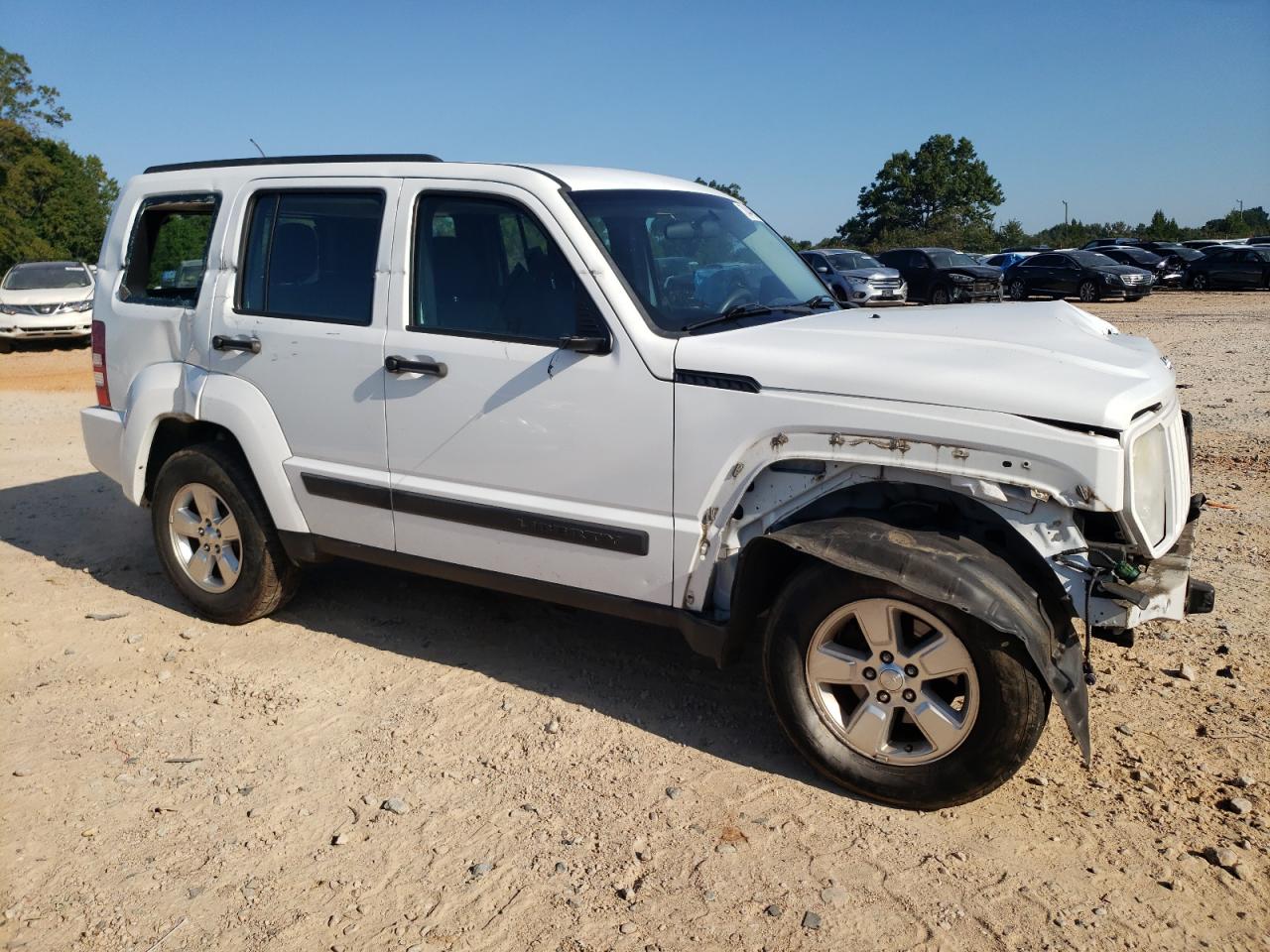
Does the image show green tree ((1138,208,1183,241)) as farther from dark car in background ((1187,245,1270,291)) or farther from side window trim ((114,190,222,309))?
side window trim ((114,190,222,309))

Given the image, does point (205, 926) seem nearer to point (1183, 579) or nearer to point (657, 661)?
point (657, 661)

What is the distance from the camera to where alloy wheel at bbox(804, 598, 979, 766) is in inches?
137

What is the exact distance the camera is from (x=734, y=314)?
4160 mm

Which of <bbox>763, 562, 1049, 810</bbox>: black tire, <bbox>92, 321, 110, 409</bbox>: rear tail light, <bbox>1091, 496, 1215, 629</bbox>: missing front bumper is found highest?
<bbox>92, 321, 110, 409</bbox>: rear tail light

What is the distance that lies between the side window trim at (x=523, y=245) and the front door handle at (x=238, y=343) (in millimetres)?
895

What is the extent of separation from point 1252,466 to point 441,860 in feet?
22.0

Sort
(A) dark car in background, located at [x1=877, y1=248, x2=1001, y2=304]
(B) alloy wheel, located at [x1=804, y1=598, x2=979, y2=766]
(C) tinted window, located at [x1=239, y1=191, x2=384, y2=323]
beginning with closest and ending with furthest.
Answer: (B) alloy wheel, located at [x1=804, y1=598, x2=979, y2=766] → (C) tinted window, located at [x1=239, y1=191, x2=384, y2=323] → (A) dark car in background, located at [x1=877, y1=248, x2=1001, y2=304]

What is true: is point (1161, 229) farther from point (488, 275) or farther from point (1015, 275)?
point (488, 275)

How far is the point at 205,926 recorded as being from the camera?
3137 millimetres

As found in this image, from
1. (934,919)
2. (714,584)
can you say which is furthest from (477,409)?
(934,919)

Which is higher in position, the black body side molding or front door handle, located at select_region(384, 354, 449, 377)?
front door handle, located at select_region(384, 354, 449, 377)

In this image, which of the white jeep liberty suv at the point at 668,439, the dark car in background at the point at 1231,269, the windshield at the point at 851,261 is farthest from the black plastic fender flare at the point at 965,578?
the dark car in background at the point at 1231,269

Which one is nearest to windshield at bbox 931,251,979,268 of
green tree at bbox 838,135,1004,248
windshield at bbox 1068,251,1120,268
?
windshield at bbox 1068,251,1120,268

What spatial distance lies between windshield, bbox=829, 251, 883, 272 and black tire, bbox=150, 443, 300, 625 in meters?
23.5
